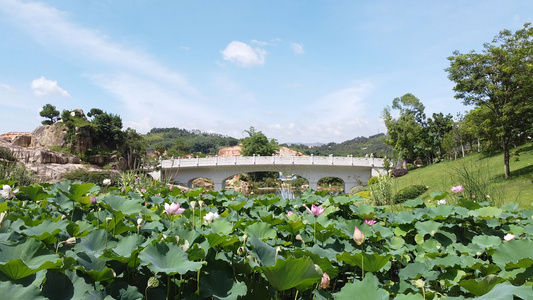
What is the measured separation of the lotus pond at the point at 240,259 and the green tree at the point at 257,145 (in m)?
40.1

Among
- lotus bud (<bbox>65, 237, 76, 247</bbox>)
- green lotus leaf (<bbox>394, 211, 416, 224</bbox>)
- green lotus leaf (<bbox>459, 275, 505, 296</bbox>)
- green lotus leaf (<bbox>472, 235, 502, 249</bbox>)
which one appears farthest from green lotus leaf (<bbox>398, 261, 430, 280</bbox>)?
lotus bud (<bbox>65, 237, 76, 247</bbox>)

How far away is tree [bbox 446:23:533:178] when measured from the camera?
13.7 metres

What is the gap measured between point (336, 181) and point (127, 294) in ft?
157

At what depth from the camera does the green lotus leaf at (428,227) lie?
87.5 inches

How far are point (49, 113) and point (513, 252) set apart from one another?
40.2 m

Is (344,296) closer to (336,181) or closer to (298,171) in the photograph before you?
(298,171)

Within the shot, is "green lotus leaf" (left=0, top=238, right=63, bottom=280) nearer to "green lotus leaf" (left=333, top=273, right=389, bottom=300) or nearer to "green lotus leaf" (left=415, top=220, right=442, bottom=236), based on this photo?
"green lotus leaf" (left=333, top=273, right=389, bottom=300)

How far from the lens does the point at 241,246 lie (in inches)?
59.4

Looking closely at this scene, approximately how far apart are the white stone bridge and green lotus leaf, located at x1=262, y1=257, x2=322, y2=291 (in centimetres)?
2721

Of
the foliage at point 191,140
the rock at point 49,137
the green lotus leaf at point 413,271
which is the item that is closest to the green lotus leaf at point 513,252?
the green lotus leaf at point 413,271

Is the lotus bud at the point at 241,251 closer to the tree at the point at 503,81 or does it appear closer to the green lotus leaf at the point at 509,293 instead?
the green lotus leaf at the point at 509,293

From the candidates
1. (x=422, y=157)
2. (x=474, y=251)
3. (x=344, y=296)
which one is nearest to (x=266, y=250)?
(x=344, y=296)

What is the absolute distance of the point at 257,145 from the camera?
141 feet

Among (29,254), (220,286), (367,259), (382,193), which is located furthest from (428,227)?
(382,193)
